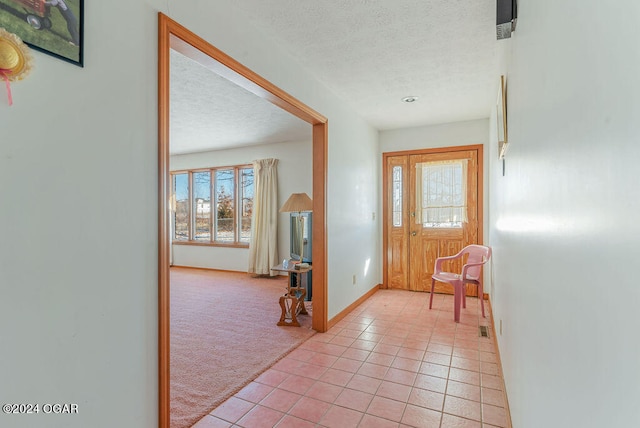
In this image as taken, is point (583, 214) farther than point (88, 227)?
No

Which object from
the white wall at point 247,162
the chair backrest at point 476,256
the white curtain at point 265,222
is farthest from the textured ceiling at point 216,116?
the chair backrest at point 476,256

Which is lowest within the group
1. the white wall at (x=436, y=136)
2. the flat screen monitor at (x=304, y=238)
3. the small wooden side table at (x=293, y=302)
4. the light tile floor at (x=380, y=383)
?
the light tile floor at (x=380, y=383)

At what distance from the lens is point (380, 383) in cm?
230

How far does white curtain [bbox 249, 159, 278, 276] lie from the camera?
242 inches

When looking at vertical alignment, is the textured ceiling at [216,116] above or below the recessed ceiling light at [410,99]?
above

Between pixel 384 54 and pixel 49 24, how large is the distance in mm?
2253

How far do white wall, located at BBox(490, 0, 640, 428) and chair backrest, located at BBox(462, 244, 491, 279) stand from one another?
2.85 metres

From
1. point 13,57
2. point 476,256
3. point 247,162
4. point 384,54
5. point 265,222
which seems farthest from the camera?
point 247,162

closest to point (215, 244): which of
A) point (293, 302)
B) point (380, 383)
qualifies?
point (293, 302)

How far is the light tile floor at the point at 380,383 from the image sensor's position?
1.91 meters

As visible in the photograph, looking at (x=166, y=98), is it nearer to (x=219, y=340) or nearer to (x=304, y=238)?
(x=219, y=340)

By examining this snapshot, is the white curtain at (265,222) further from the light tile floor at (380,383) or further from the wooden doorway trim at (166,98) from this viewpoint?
the wooden doorway trim at (166,98)

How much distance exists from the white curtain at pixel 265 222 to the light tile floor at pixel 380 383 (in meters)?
2.94

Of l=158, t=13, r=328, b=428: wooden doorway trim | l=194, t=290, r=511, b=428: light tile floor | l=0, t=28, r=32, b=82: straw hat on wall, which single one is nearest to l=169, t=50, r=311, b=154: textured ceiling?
l=158, t=13, r=328, b=428: wooden doorway trim
